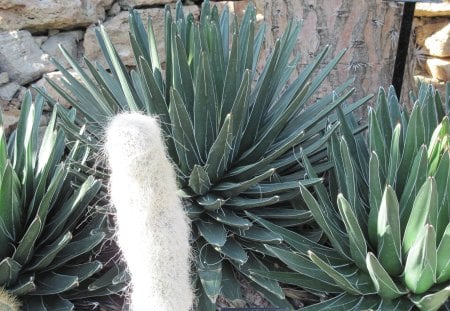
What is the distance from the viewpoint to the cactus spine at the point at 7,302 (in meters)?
1.13

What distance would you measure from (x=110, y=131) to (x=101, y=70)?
31.2 inches

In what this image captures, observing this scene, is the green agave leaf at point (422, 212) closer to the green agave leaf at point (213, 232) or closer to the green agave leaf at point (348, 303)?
the green agave leaf at point (348, 303)

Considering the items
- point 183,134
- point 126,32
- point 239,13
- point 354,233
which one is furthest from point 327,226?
point 126,32

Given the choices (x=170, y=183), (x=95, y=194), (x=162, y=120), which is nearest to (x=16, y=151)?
(x=95, y=194)

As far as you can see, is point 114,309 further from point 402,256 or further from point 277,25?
point 277,25

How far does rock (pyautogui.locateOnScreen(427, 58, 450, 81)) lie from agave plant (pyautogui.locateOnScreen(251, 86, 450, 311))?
220 cm

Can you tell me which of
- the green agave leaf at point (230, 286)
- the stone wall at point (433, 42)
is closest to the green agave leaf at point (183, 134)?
the green agave leaf at point (230, 286)

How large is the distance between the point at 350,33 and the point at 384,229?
871 millimetres

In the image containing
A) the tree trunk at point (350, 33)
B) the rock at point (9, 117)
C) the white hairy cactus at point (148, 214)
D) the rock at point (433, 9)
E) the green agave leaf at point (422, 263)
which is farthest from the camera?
the rock at point (433, 9)

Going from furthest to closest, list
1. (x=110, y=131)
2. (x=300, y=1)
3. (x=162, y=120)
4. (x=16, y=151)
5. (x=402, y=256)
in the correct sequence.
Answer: (x=300, y=1) < (x=16, y=151) < (x=162, y=120) < (x=402, y=256) < (x=110, y=131)

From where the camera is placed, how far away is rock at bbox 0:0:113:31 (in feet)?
8.68

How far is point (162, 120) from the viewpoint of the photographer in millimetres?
1337

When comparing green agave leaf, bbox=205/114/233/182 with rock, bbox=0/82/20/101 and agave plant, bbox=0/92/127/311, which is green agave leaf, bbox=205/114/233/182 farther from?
rock, bbox=0/82/20/101

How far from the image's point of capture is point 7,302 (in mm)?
1156
